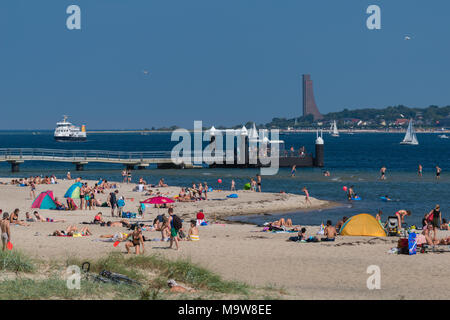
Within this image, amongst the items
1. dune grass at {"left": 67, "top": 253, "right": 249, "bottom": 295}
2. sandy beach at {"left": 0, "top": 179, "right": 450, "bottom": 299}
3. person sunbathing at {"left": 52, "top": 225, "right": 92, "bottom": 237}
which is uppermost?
Result: dune grass at {"left": 67, "top": 253, "right": 249, "bottom": 295}

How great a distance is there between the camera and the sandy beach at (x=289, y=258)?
48.2 feet

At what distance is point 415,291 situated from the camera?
1431 cm

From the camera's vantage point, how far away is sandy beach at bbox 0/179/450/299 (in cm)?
1470

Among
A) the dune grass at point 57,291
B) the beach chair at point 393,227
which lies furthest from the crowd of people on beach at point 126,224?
the beach chair at point 393,227

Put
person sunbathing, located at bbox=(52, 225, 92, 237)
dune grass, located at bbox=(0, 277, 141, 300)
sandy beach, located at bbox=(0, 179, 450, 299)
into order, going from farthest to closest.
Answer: person sunbathing, located at bbox=(52, 225, 92, 237)
sandy beach, located at bbox=(0, 179, 450, 299)
dune grass, located at bbox=(0, 277, 141, 300)

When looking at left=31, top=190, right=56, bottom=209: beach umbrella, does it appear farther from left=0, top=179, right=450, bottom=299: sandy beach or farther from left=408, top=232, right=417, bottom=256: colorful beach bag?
left=408, top=232, right=417, bottom=256: colorful beach bag

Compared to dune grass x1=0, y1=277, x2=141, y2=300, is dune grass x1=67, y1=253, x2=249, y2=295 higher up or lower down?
lower down

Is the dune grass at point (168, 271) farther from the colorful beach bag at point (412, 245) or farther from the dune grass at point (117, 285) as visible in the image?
the colorful beach bag at point (412, 245)

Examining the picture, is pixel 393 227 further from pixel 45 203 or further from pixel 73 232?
pixel 45 203

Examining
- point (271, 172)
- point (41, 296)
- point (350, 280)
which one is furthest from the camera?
point (271, 172)

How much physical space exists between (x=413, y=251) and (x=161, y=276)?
26.5ft

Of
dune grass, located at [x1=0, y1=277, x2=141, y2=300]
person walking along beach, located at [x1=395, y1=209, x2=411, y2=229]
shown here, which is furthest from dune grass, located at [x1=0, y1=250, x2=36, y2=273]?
person walking along beach, located at [x1=395, y1=209, x2=411, y2=229]
